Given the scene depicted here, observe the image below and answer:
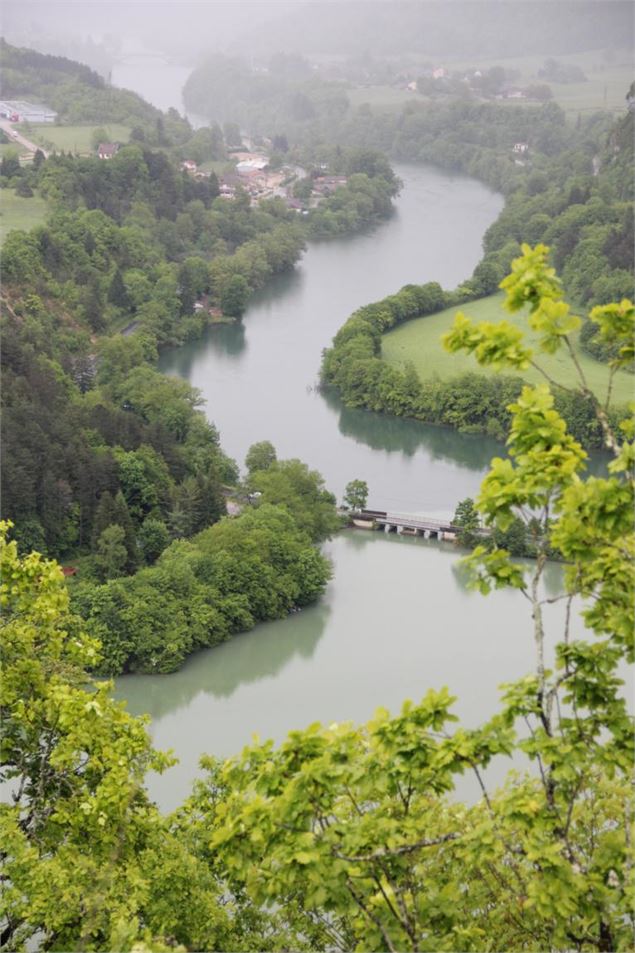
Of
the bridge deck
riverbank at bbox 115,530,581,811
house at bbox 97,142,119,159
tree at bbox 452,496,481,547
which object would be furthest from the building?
riverbank at bbox 115,530,581,811

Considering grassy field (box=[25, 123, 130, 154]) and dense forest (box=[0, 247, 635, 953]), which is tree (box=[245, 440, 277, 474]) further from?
grassy field (box=[25, 123, 130, 154])

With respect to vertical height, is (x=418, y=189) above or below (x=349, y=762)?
above

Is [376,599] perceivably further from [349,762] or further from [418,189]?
[418,189]

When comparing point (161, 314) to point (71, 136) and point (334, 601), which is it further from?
point (71, 136)

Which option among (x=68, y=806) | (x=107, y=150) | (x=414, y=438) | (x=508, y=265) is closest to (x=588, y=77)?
(x=107, y=150)


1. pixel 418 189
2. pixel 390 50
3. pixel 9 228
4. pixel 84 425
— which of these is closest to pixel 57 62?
pixel 418 189

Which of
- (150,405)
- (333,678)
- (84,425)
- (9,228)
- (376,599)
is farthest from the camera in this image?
(9,228)
